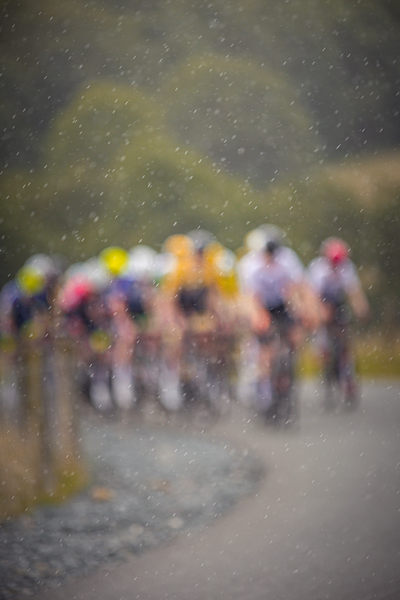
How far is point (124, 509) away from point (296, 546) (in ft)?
4.63

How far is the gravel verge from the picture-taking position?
381 cm

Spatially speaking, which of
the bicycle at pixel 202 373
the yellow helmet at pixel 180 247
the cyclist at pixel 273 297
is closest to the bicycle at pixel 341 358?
the cyclist at pixel 273 297

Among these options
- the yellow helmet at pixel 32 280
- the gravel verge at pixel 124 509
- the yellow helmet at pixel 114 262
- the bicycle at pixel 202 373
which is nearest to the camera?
the gravel verge at pixel 124 509

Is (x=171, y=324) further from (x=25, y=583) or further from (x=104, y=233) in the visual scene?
(x=104, y=233)

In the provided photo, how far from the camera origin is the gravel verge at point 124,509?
381cm

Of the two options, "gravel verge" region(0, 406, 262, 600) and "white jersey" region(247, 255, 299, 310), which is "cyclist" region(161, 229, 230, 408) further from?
"gravel verge" region(0, 406, 262, 600)

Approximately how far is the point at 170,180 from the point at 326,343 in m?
15.2

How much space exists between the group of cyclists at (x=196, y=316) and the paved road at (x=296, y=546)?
1.71 metres

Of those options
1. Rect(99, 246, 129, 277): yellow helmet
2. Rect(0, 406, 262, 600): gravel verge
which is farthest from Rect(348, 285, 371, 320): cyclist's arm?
Rect(99, 246, 129, 277): yellow helmet

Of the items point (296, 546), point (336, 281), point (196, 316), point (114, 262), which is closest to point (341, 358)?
point (336, 281)

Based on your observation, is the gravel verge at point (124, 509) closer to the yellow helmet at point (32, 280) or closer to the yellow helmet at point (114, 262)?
the yellow helmet at point (32, 280)

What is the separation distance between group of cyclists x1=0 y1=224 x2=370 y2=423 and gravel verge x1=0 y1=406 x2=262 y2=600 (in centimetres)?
121

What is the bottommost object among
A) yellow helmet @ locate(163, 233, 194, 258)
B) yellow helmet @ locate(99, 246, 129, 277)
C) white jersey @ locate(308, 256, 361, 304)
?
yellow helmet @ locate(99, 246, 129, 277)

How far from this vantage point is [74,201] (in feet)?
101
